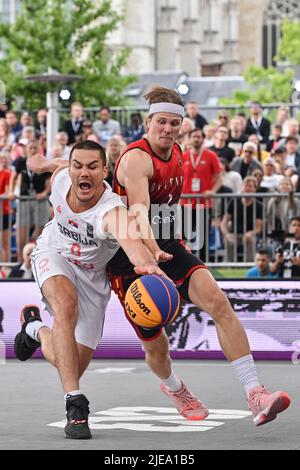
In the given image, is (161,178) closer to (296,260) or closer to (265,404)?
(265,404)

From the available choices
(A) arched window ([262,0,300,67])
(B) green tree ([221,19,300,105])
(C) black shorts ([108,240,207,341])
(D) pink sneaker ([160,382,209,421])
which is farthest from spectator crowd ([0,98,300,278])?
(A) arched window ([262,0,300,67])

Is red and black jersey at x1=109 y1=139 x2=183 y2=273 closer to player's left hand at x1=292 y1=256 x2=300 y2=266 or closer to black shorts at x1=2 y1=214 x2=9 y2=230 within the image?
player's left hand at x1=292 y1=256 x2=300 y2=266

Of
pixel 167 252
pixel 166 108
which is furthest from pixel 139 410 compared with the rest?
pixel 166 108

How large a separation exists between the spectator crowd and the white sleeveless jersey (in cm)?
800

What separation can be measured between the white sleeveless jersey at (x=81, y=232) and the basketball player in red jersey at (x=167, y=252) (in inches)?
7.6

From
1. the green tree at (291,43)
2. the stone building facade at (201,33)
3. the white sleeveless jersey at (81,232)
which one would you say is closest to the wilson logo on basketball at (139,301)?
the white sleeveless jersey at (81,232)

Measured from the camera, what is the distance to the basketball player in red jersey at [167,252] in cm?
970

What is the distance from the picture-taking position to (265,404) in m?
9.36

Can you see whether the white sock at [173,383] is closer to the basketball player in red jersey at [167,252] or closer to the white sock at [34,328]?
the basketball player in red jersey at [167,252]

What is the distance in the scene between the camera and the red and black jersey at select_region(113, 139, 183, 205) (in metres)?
10.2

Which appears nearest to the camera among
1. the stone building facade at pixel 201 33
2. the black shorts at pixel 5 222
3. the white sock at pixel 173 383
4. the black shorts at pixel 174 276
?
the black shorts at pixel 174 276

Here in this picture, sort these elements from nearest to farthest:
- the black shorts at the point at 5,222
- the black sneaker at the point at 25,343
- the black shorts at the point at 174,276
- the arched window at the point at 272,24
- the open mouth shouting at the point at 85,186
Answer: the open mouth shouting at the point at 85,186 < the black shorts at the point at 174,276 < the black sneaker at the point at 25,343 < the black shorts at the point at 5,222 < the arched window at the point at 272,24

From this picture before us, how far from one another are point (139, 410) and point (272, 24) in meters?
104
